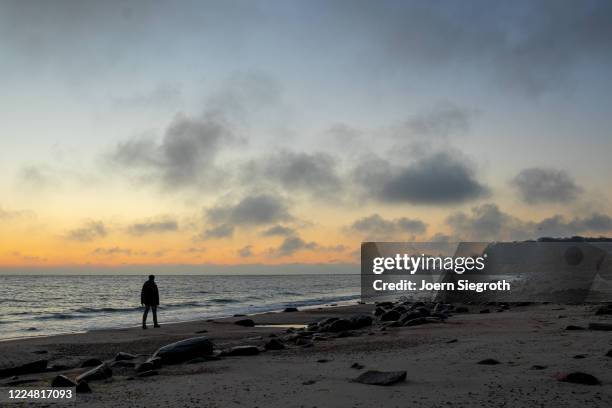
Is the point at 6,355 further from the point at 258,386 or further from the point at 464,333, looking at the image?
the point at 464,333

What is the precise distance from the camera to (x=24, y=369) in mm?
12688

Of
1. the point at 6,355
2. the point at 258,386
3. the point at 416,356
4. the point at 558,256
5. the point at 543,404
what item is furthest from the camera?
the point at 558,256

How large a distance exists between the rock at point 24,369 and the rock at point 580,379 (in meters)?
12.5

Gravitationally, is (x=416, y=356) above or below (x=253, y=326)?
above

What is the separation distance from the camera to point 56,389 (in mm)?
9547

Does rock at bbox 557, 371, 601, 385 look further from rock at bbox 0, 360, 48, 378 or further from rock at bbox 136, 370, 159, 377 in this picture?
rock at bbox 0, 360, 48, 378

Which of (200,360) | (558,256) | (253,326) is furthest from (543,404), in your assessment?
(558,256)

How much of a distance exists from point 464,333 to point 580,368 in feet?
22.5

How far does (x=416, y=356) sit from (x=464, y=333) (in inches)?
203

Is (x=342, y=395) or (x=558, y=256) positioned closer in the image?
(x=342, y=395)

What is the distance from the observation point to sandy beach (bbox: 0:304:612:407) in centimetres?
781

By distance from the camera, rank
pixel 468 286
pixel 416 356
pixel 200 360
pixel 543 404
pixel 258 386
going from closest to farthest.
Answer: pixel 543 404, pixel 258 386, pixel 416 356, pixel 200 360, pixel 468 286

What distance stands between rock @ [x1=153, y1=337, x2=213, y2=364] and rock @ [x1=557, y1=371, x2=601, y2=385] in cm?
897

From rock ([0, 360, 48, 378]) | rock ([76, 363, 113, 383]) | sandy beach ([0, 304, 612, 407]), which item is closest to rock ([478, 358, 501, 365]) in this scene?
sandy beach ([0, 304, 612, 407])
